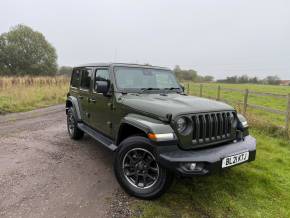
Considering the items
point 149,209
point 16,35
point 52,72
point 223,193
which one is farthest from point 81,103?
point 16,35

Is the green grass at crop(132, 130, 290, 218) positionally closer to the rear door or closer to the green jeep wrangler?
the green jeep wrangler

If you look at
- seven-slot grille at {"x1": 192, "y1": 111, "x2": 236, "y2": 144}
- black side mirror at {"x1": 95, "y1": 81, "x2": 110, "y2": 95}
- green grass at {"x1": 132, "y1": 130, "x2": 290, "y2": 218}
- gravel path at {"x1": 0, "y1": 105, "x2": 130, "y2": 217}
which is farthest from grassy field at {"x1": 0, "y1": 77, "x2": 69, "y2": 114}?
seven-slot grille at {"x1": 192, "y1": 111, "x2": 236, "y2": 144}

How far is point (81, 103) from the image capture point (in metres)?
5.37

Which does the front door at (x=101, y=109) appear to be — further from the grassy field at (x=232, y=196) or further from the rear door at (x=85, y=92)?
the grassy field at (x=232, y=196)

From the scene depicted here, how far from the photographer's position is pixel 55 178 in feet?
12.6

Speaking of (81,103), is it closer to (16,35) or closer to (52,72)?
(52,72)

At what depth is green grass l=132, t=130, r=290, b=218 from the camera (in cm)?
299

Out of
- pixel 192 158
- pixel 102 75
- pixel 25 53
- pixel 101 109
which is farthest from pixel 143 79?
pixel 25 53

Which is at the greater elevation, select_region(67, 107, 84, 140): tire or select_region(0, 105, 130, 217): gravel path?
select_region(67, 107, 84, 140): tire

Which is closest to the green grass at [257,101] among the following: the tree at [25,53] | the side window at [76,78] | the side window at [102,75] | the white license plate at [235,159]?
the white license plate at [235,159]

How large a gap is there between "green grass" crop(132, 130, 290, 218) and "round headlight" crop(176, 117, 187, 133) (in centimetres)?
103

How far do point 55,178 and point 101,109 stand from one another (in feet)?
4.59

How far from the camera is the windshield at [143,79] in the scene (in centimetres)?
412

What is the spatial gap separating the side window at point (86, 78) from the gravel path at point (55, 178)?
1431mm
